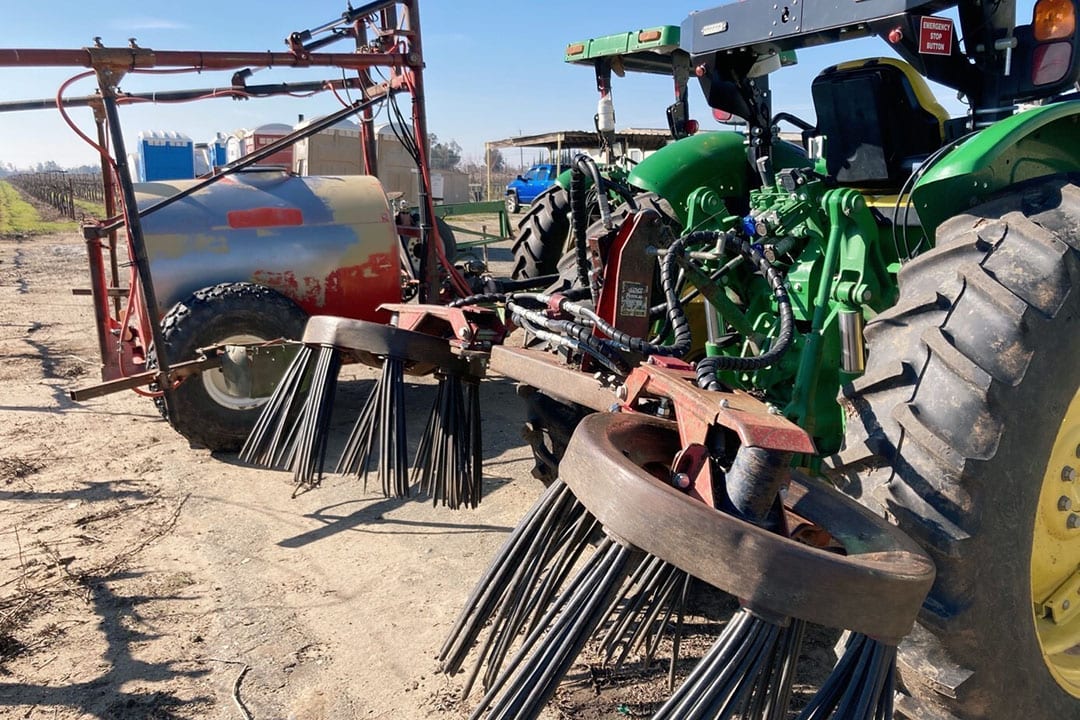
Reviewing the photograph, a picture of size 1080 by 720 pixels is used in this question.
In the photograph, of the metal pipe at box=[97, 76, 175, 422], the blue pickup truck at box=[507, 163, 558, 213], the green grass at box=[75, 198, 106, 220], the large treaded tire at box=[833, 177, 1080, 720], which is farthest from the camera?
the green grass at box=[75, 198, 106, 220]

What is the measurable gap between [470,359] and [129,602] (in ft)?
4.77

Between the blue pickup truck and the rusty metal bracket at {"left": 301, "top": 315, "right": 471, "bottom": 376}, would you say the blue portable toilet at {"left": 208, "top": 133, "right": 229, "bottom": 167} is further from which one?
the rusty metal bracket at {"left": 301, "top": 315, "right": 471, "bottom": 376}

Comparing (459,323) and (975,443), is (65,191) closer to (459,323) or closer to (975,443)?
(459,323)

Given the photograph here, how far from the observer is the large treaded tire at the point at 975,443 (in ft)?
5.07

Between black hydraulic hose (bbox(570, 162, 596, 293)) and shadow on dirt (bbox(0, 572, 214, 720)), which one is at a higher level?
black hydraulic hose (bbox(570, 162, 596, 293))

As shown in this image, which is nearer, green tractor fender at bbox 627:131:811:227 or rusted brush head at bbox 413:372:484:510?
rusted brush head at bbox 413:372:484:510

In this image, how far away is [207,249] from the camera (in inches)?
189

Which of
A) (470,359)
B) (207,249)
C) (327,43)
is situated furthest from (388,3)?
(470,359)

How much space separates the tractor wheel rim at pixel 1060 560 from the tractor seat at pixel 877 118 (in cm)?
106

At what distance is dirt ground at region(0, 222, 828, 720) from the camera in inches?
90.5

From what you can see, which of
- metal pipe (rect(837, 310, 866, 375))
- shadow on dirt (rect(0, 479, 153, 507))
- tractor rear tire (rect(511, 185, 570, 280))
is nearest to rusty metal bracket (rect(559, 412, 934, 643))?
metal pipe (rect(837, 310, 866, 375))

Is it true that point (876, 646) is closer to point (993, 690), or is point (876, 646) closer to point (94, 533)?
point (993, 690)

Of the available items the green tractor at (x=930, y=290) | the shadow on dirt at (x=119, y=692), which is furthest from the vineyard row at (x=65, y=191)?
the green tractor at (x=930, y=290)

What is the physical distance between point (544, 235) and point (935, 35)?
2.56m
